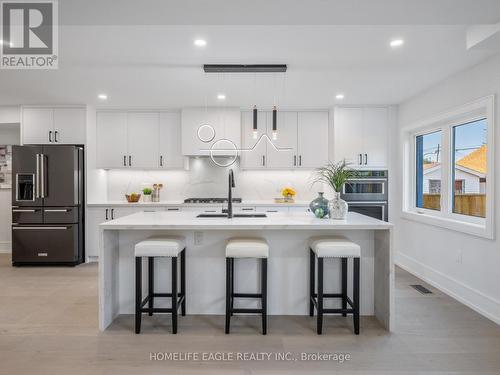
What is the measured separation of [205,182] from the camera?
550 centimetres

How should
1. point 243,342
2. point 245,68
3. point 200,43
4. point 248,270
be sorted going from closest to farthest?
1. point 243,342
2. point 200,43
3. point 248,270
4. point 245,68

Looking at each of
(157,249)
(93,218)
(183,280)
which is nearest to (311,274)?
(183,280)

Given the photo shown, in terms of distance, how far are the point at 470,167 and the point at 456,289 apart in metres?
1.36

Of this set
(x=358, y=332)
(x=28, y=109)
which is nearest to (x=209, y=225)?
(x=358, y=332)

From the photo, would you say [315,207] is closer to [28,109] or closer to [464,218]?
[464,218]

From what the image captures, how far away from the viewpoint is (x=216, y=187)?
549 cm

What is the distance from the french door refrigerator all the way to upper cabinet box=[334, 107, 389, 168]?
4120 millimetres

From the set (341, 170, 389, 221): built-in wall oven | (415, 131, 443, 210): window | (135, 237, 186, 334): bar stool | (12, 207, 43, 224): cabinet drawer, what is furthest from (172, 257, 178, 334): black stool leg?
(415, 131, 443, 210): window

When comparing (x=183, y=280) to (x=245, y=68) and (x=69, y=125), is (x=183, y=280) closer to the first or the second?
(x=245, y=68)

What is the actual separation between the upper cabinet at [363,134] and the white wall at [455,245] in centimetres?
26

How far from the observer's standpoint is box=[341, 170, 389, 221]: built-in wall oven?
484 centimetres

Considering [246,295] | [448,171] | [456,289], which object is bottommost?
[456,289]

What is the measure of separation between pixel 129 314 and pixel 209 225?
4.16 feet

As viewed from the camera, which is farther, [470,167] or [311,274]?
[470,167]
